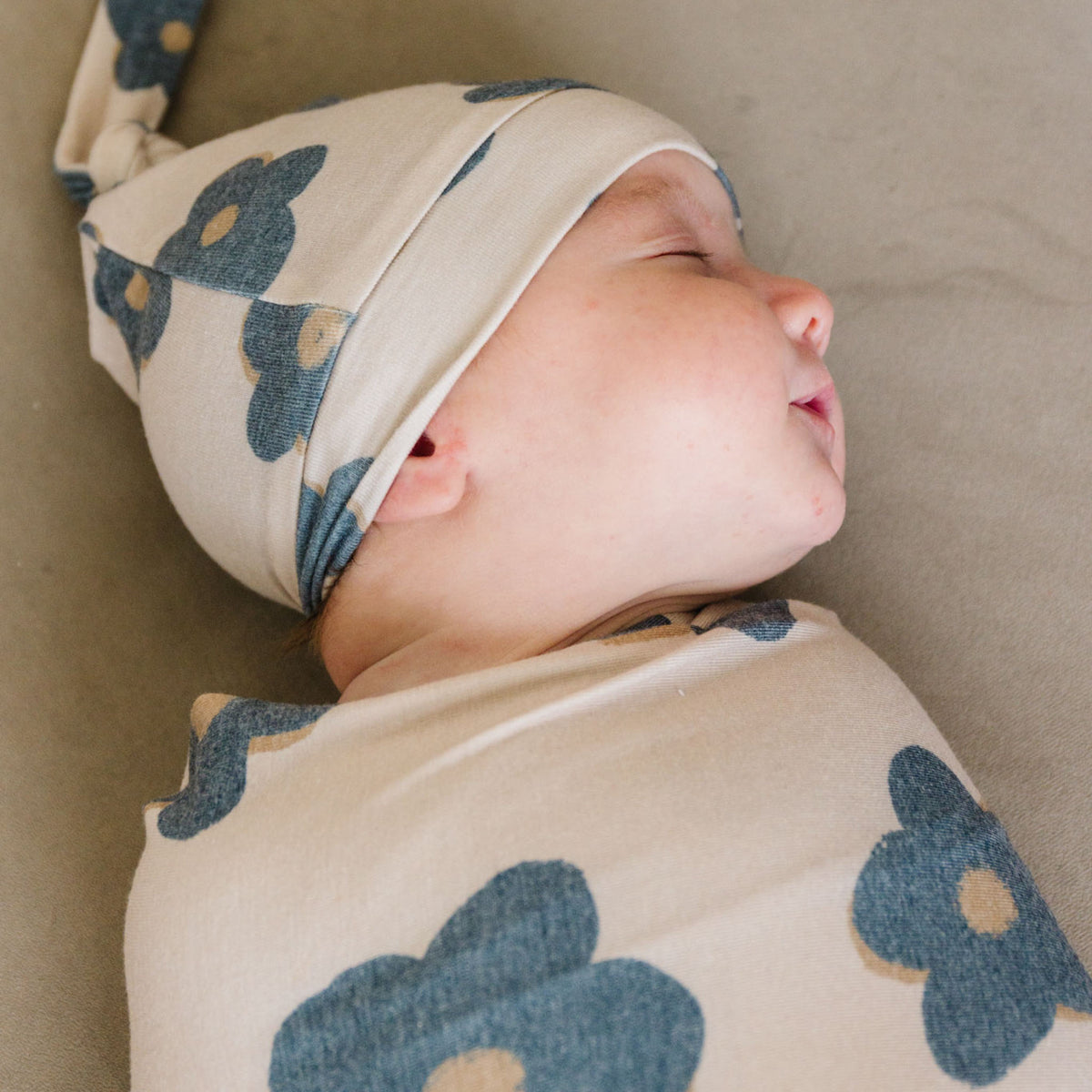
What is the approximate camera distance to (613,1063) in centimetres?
65

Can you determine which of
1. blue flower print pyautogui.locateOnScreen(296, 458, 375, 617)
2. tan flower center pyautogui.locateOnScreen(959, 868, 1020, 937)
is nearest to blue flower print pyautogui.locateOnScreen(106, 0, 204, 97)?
blue flower print pyautogui.locateOnScreen(296, 458, 375, 617)

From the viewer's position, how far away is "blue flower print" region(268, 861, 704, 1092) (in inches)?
25.5

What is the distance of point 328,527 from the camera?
866 millimetres

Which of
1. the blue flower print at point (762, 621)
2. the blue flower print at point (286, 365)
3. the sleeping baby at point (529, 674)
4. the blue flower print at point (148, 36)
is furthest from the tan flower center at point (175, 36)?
the blue flower print at point (762, 621)

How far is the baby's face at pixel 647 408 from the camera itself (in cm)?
80

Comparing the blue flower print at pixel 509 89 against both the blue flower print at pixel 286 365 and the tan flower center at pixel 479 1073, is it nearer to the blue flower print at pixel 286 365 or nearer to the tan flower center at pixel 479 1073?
the blue flower print at pixel 286 365

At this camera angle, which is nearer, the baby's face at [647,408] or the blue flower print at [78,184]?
the baby's face at [647,408]

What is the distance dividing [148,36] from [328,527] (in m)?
0.70

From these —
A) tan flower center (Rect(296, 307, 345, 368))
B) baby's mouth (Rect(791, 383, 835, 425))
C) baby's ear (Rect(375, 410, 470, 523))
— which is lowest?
baby's ear (Rect(375, 410, 470, 523))

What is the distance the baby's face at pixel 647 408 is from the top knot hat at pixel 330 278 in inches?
1.3

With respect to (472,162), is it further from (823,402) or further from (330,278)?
(823,402)

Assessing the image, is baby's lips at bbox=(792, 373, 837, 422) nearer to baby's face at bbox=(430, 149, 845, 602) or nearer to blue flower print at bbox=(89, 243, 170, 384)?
baby's face at bbox=(430, 149, 845, 602)

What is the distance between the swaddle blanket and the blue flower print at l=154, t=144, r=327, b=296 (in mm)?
374

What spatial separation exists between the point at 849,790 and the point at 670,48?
0.84m
